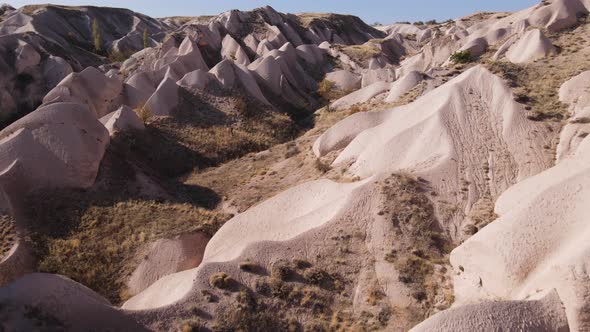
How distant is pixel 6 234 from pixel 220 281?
8.58 metres

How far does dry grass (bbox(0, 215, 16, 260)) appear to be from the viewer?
44.9ft

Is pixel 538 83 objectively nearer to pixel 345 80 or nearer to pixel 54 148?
pixel 54 148

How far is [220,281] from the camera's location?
10758mm

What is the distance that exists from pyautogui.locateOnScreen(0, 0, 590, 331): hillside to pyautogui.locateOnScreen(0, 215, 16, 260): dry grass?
62 mm

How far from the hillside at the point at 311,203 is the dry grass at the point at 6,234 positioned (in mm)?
62

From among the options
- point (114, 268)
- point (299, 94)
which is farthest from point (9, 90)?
point (114, 268)

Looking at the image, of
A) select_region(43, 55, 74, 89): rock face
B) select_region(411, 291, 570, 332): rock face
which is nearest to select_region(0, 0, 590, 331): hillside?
select_region(411, 291, 570, 332): rock face

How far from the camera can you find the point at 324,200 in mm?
14680

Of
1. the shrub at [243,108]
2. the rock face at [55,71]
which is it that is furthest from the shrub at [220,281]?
the rock face at [55,71]

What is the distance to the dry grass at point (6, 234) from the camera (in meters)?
13.7

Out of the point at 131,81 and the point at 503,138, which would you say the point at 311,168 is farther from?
the point at 131,81

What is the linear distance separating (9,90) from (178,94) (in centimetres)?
1738

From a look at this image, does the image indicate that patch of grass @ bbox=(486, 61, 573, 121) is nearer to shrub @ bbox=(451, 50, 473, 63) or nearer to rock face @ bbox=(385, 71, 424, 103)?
rock face @ bbox=(385, 71, 424, 103)

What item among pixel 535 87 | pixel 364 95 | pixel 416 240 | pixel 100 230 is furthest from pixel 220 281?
pixel 364 95
